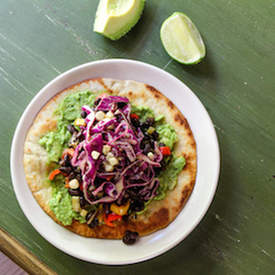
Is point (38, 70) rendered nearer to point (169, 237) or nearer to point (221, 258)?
point (169, 237)

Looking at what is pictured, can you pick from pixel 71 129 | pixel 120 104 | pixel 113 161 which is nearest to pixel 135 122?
pixel 120 104

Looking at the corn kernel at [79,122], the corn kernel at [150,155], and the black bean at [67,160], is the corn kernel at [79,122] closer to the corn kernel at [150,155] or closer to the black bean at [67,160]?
the black bean at [67,160]

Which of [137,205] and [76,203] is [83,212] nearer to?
[76,203]

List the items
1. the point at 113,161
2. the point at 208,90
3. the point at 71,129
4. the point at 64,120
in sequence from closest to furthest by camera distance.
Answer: the point at 113,161
the point at 71,129
the point at 64,120
the point at 208,90

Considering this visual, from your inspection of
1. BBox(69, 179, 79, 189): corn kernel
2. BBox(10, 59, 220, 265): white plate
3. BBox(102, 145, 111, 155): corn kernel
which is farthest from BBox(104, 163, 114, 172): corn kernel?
BBox(10, 59, 220, 265): white plate

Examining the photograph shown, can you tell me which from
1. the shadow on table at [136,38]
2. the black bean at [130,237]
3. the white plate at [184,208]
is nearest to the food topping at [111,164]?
the black bean at [130,237]
